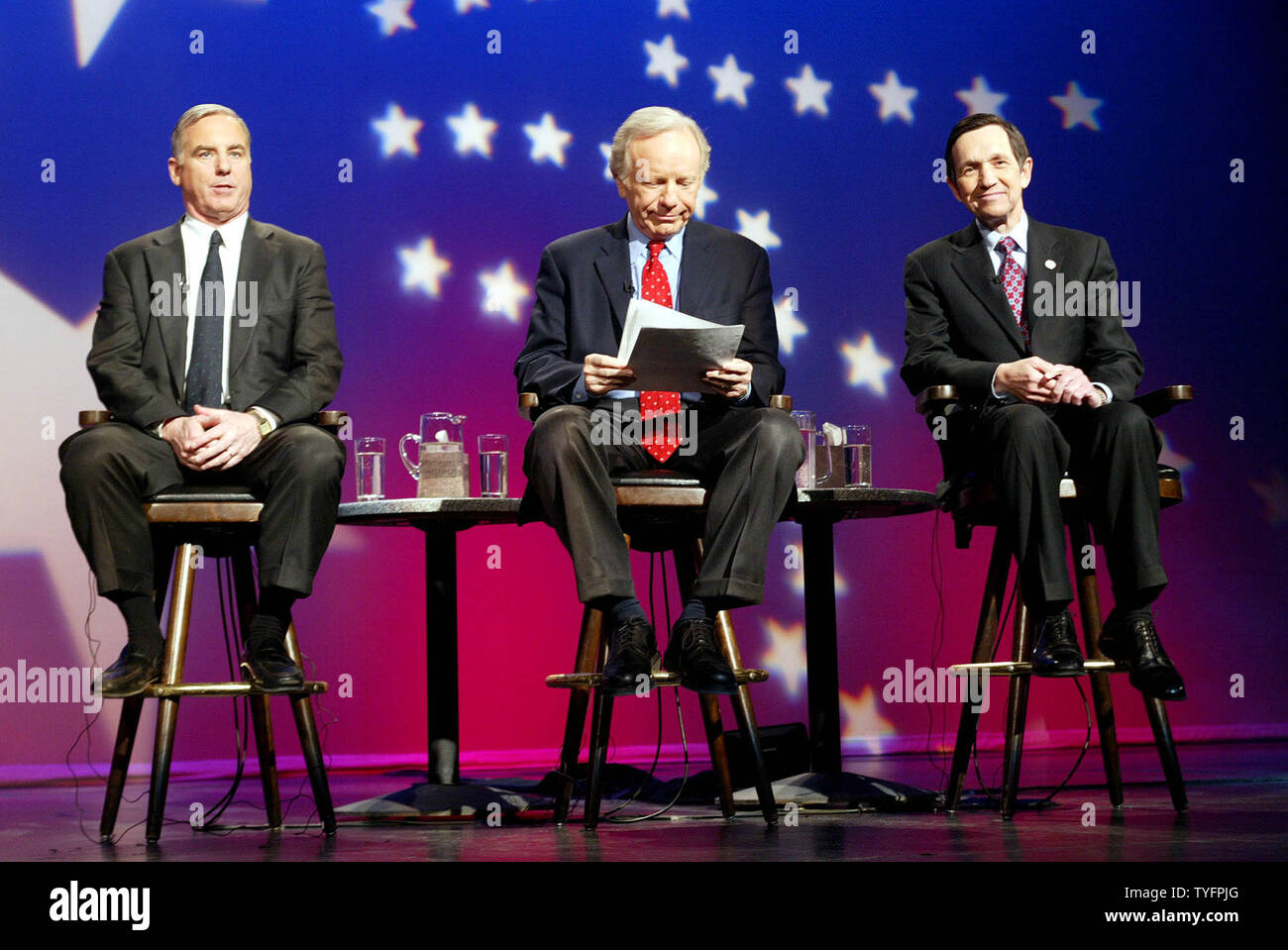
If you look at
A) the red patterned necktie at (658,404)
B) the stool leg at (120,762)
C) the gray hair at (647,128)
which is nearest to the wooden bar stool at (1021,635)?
the red patterned necktie at (658,404)

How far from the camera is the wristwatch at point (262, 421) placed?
130 inches

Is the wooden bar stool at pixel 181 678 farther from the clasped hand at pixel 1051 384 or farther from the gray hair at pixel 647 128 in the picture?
the clasped hand at pixel 1051 384

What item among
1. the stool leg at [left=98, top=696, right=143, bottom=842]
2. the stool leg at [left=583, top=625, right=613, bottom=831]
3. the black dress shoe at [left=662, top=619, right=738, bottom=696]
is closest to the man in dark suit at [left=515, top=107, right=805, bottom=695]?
the black dress shoe at [left=662, top=619, right=738, bottom=696]

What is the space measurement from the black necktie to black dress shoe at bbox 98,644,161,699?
2.27 ft

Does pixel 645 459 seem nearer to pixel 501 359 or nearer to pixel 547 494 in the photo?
pixel 547 494

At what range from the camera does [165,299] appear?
3.52m

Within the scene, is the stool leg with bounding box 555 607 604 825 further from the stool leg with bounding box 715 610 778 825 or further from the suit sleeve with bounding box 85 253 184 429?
the suit sleeve with bounding box 85 253 184 429

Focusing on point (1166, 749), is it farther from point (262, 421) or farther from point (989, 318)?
point (262, 421)

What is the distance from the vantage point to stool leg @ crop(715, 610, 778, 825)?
3.06 metres

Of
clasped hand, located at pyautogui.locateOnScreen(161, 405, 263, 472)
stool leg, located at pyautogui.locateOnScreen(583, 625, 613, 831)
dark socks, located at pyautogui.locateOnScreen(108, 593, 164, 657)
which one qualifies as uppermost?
clasped hand, located at pyautogui.locateOnScreen(161, 405, 263, 472)

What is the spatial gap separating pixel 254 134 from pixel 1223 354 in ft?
12.7

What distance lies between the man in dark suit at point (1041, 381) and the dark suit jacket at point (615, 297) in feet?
1.31

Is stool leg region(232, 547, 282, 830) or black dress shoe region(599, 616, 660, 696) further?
stool leg region(232, 547, 282, 830)
